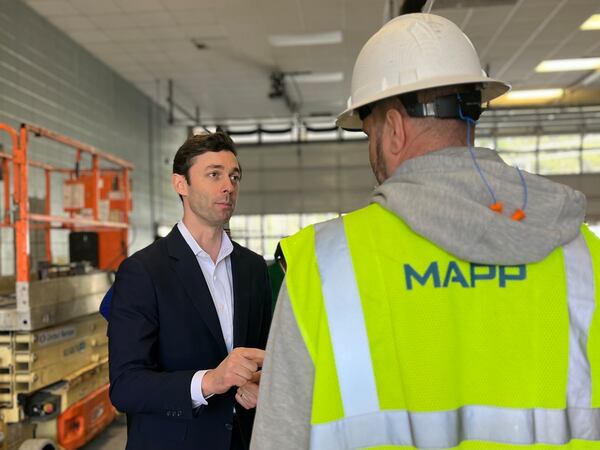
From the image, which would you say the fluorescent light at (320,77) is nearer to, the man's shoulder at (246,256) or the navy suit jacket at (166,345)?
the man's shoulder at (246,256)

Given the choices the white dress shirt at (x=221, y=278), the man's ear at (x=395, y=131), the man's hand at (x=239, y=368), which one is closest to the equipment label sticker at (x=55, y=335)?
the white dress shirt at (x=221, y=278)

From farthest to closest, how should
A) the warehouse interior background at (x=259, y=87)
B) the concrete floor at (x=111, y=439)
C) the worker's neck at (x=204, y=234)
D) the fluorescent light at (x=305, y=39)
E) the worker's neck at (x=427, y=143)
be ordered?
1. the fluorescent light at (x=305, y=39)
2. the warehouse interior background at (x=259, y=87)
3. the concrete floor at (x=111, y=439)
4. the worker's neck at (x=204, y=234)
5. the worker's neck at (x=427, y=143)

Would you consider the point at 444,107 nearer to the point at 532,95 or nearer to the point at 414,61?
the point at 414,61

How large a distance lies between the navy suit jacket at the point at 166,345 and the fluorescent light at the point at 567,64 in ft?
42.5

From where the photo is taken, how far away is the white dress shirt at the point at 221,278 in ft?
7.32

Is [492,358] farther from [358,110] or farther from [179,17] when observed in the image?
[179,17]

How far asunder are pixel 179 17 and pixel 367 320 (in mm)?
9568

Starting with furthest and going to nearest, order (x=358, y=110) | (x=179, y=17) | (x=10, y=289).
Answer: (x=179, y=17)
(x=10, y=289)
(x=358, y=110)

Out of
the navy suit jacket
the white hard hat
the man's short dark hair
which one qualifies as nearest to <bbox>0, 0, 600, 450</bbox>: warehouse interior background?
the man's short dark hair

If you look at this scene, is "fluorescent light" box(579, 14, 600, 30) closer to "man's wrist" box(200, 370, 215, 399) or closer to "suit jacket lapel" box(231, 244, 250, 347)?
"suit jacket lapel" box(231, 244, 250, 347)

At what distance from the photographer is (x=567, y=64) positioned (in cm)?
1302

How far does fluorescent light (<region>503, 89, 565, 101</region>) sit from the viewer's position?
47.9ft

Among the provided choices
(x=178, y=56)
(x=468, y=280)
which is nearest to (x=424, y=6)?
(x=468, y=280)

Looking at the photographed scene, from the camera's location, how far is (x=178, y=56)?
11.5 meters
